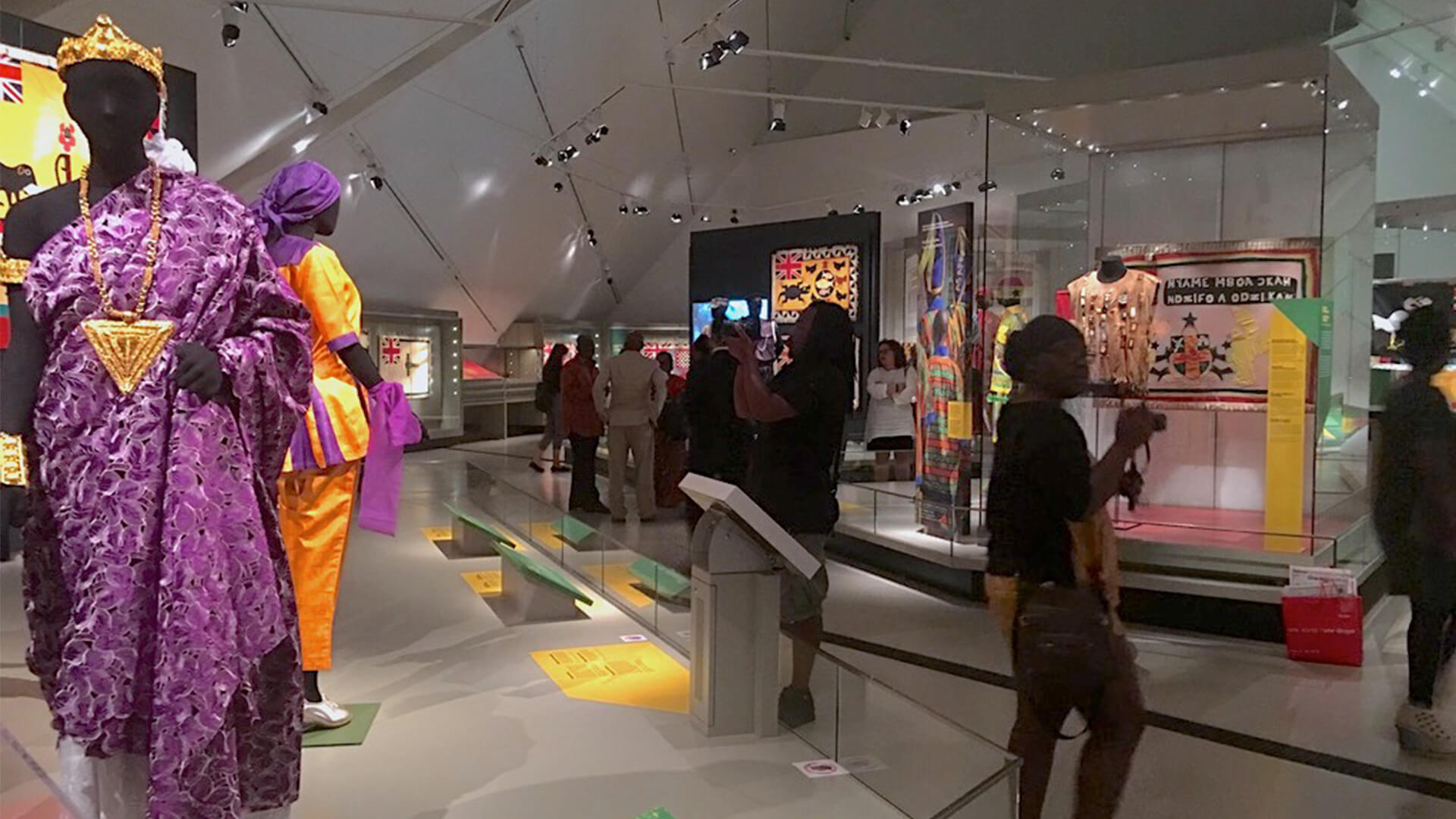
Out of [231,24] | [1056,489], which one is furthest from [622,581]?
[231,24]

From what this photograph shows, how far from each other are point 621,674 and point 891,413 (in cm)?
473

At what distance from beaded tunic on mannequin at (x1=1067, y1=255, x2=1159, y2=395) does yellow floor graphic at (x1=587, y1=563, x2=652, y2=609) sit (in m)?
2.65

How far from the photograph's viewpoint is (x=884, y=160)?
10305 mm

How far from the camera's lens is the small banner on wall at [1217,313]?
5.63m

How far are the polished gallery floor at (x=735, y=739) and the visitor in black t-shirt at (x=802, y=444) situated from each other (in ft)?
1.13

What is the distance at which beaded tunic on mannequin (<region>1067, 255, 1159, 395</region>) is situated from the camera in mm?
5402

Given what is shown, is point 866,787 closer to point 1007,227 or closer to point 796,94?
point 1007,227

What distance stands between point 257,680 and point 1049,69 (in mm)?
5255

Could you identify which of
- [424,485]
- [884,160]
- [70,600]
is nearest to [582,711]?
[70,600]

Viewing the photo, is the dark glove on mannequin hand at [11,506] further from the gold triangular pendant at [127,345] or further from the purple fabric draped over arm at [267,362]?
the purple fabric draped over arm at [267,362]

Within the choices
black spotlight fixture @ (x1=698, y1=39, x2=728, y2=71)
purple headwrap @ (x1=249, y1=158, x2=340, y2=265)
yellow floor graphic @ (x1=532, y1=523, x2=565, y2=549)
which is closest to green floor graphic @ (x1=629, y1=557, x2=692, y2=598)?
yellow floor graphic @ (x1=532, y1=523, x2=565, y2=549)

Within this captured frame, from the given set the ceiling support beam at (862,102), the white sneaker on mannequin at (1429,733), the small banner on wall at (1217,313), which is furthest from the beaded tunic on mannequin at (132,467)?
the ceiling support beam at (862,102)

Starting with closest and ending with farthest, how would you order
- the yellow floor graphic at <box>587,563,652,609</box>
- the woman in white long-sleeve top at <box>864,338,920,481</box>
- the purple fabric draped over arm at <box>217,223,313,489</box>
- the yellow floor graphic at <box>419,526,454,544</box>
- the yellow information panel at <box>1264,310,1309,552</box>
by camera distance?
1. the purple fabric draped over arm at <box>217,223,313,489</box>
2. the yellow floor graphic at <box>587,563,652,609</box>
3. the yellow information panel at <box>1264,310,1309,552</box>
4. the yellow floor graphic at <box>419,526,454,544</box>
5. the woman in white long-sleeve top at <box>864,338,920,481</box>

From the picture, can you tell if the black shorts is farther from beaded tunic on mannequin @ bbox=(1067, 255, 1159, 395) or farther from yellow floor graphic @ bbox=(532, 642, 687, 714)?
yellow floor graphic @ bbox=(532, 642, 687, 714)
